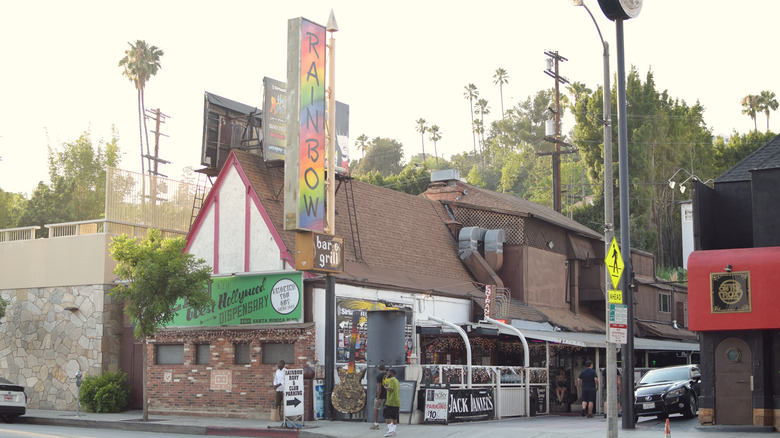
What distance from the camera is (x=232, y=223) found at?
1029 inches

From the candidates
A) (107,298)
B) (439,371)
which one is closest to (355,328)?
(439,371)

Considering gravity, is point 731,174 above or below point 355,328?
above

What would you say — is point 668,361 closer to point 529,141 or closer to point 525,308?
point 525,308

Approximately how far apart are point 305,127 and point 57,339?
12.8 meters

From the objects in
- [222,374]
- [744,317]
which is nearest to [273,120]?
[222,374]

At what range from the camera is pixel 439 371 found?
22.0 meters

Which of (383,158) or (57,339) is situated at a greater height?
(383,158)

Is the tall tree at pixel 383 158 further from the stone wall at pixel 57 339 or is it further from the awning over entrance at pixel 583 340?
the stone wall at pixel 57 339

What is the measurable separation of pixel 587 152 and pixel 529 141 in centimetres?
5156

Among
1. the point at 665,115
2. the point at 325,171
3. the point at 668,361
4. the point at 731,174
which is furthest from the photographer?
the point at 665,115

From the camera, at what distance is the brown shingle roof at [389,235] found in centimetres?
2605

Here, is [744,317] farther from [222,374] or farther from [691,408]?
[222,374]

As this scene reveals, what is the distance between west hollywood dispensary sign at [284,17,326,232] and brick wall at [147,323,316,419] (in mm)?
3418

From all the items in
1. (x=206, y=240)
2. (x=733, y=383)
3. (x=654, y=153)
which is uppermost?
(x=654, y=153)
